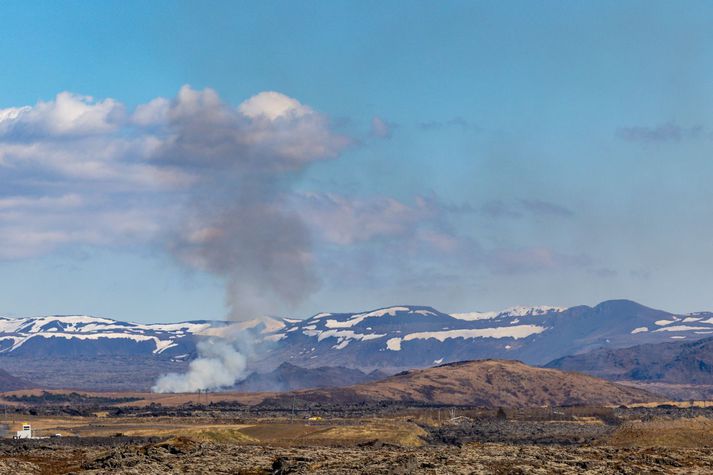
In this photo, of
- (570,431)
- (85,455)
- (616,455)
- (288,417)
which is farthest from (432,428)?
(616,455)

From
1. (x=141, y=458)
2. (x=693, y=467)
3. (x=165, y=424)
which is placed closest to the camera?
(x=693, y=467)

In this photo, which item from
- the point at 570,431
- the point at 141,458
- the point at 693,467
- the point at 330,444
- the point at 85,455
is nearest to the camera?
the point at 693,467

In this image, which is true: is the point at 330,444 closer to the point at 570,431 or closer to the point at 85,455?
the point at 85,455

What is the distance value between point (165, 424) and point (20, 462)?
87052 mm

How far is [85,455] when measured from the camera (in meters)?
90.8

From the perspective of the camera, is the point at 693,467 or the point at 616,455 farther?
the point at 616,455

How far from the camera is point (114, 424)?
170 meters

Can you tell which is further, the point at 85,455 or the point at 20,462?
the point at 85,455

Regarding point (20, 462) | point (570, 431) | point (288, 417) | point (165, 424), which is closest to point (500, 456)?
point (20, 462)

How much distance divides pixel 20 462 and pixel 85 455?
41.2ft

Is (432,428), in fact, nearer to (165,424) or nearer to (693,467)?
(165,424)

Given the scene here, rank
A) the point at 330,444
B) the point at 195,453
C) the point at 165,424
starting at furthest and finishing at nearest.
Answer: the point at 165,424
the point at 330,444
the point at 195,453

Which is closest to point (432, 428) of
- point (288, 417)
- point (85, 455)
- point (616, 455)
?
point (288, 417)

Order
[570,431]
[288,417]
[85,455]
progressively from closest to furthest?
[85,455]
[570,431]
[288,417]
